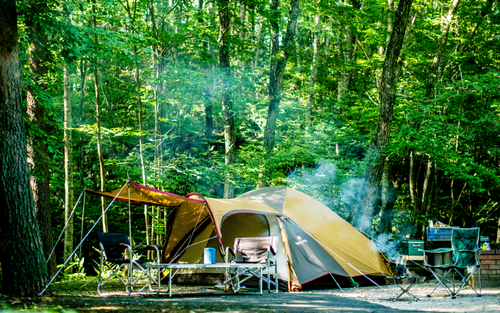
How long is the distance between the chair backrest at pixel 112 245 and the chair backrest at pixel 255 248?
1.60 meters

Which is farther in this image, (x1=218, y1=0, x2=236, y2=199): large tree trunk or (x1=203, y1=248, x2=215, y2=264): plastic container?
(x1=218, y1=0, x2=236, y2=199): large tree trunk

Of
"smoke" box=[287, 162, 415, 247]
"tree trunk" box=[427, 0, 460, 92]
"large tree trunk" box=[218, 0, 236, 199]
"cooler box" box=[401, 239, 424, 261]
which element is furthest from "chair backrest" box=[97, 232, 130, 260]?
"tree trunk" box=[427, 0, 460, 92]

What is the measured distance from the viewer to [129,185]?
5254 mm

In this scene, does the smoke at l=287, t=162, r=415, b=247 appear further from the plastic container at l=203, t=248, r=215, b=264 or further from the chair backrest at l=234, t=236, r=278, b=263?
the plastic container at l=203, t=248, r=215, b=264

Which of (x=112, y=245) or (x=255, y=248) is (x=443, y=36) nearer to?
(x=255, y=248)

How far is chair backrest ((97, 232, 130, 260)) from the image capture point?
5.23 metres

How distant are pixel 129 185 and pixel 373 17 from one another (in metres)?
8.09

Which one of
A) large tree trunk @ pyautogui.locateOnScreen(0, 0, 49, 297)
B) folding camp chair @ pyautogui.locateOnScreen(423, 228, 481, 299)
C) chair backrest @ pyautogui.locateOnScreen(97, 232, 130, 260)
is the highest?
large tree trunk @ pyautogui.locateOnScreen(0, 0, 49, 297)

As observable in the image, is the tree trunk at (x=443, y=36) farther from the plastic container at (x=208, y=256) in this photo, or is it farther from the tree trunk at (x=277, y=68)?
the plastic container at (x=208, y=256)

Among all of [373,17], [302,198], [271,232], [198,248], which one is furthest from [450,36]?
[198,248]

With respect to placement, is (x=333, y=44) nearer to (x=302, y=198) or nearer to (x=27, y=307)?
(x=302, y=198)

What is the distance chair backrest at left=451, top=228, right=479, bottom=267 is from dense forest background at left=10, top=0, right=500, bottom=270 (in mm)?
3079

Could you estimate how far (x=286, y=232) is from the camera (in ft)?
20.7

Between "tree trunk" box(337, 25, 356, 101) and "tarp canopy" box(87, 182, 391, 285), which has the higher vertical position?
"tree trunk" box(337, 25, 356, 101)
